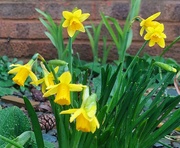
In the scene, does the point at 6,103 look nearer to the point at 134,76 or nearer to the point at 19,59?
the point at 19,59

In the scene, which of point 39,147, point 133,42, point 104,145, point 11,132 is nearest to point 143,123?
point 104,145

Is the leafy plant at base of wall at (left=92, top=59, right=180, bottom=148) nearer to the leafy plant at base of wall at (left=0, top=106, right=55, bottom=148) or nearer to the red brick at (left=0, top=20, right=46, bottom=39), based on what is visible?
the leafy plant at base of wall at (left=0, top=106, right=55, bottom=148)

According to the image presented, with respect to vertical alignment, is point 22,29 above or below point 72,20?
below

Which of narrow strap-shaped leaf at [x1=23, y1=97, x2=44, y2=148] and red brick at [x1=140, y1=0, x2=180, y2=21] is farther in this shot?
red brick at [x1=140, y1=0, x2=180, y2=21]

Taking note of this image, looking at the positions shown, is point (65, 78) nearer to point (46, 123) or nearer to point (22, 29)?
point (46, 123)

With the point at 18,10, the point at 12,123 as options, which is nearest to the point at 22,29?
the point at 18,10

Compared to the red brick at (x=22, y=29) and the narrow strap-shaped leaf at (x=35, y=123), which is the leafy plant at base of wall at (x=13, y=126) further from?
the red brick at (x=22, y=29)

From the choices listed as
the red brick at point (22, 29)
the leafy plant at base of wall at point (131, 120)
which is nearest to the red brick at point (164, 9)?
the red brick at point (22, 29)

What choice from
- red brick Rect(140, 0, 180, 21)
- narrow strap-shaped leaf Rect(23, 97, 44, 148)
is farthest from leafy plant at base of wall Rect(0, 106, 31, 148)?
red brick Rect(140, 0, 180, 21)
